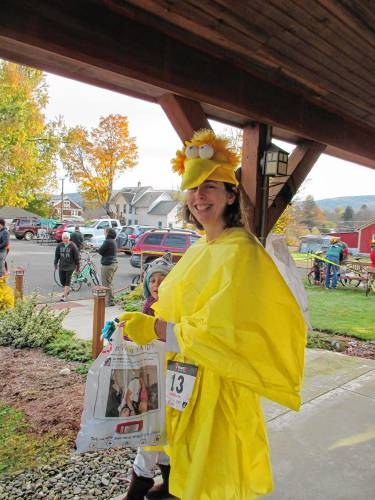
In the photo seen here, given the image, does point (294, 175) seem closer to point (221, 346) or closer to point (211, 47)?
point (211, 47)

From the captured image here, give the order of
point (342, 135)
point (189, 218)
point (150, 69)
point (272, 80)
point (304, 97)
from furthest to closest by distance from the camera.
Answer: point (342, 135)
point (304, 97)
point (272, 80)
point (150, 69)
point (189, 218)

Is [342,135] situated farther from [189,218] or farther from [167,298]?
[167,298]

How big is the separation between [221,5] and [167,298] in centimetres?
188

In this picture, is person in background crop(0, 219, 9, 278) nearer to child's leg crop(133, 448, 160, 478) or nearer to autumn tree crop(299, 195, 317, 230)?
child's leg crop(133, 448, 160, 478)

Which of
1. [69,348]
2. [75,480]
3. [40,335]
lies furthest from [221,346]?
[40,335]

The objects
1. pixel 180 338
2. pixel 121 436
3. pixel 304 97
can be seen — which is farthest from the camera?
pixel 304 97

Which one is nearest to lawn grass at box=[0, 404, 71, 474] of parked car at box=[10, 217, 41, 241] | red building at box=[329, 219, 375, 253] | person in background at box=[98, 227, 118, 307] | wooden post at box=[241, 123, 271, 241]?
wooden post at box=[241, 123, 271, 241]

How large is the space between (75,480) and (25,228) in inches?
1257

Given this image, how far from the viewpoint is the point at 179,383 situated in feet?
5.75

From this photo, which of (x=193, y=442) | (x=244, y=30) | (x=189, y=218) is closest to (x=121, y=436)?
(x=193, y=442)

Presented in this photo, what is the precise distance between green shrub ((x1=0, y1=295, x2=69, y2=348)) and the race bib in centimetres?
383

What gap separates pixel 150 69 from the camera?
275 cm

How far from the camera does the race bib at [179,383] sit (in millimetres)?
1702

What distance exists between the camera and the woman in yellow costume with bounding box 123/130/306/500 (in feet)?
4.90
